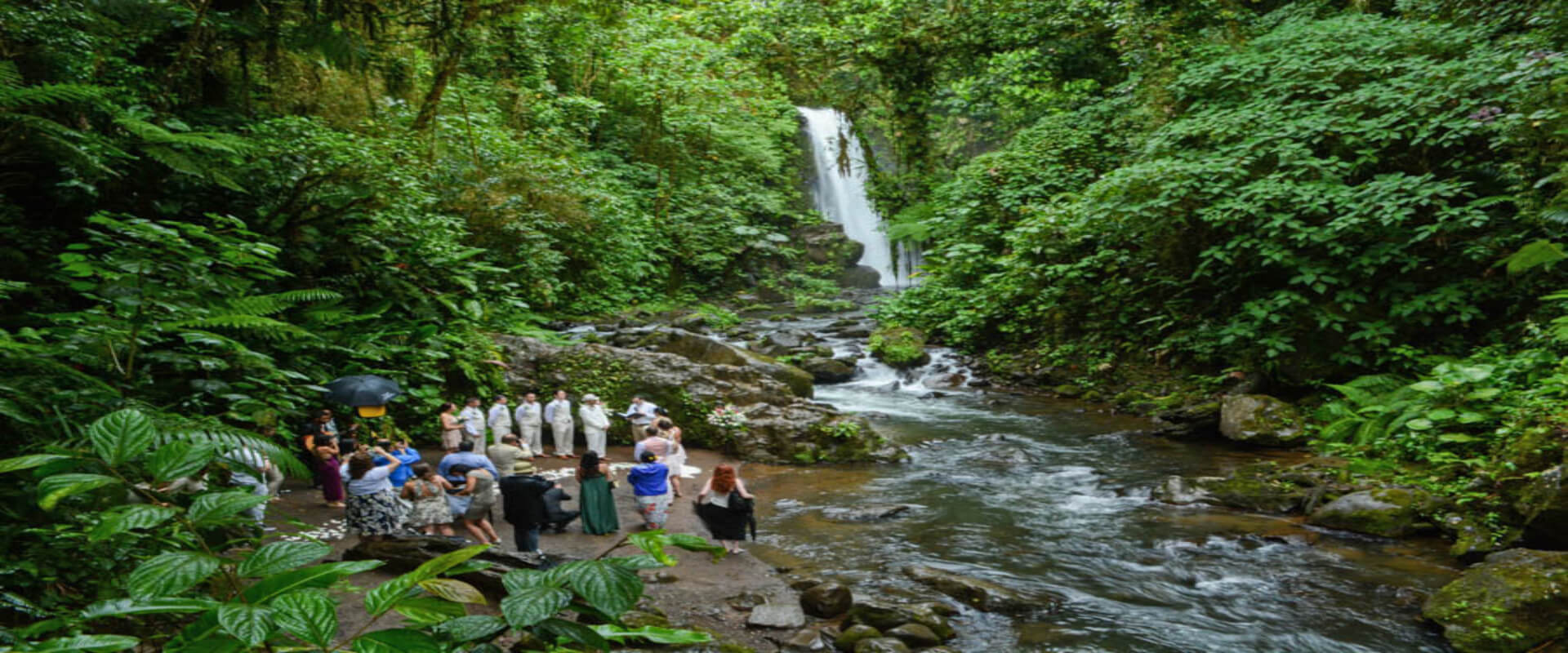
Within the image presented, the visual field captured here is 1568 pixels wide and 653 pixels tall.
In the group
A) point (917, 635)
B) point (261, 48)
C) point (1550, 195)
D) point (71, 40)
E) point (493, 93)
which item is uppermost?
point (493, 93)

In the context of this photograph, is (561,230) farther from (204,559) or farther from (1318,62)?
(204,559)

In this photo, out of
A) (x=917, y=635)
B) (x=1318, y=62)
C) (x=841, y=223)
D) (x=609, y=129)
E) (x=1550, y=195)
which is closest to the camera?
(x=917, y=635)

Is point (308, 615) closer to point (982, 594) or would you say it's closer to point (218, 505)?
point (218, 505)

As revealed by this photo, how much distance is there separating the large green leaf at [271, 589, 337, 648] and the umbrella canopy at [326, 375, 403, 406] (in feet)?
27.5

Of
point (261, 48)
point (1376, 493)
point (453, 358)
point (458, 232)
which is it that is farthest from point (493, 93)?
point (1376, 493)

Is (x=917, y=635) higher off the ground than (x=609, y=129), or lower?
lower

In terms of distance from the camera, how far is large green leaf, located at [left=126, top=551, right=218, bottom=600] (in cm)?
144

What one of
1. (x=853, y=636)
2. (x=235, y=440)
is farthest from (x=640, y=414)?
(x=235, y=440)

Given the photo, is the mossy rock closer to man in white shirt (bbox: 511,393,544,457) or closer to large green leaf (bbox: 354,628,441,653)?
man in white shirt (bbox: 511,393,544,457)

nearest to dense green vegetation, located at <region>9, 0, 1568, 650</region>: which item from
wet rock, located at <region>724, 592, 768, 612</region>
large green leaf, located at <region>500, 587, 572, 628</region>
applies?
large green leaf, located at <region>500, 587, 572, 628</region>

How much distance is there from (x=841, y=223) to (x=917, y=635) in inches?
1069

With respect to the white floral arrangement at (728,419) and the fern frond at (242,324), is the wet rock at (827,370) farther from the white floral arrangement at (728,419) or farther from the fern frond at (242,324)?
the fern frond at (242,324)

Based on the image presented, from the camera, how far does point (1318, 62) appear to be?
43.0 ft

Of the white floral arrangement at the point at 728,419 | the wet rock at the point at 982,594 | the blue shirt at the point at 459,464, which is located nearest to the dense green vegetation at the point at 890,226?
the blue shirt at the point at 459,464
